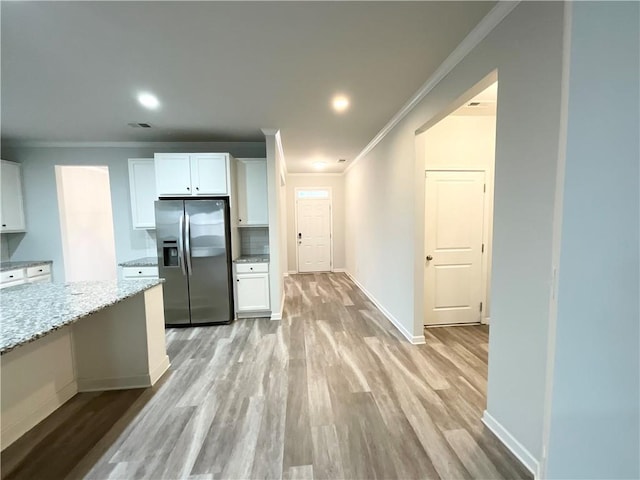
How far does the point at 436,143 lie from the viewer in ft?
10.6

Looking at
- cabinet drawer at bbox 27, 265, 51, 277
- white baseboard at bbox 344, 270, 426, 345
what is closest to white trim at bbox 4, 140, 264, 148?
cabinet drawer at bbox 27, 265, 51, 277

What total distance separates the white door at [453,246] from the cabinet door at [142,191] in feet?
12.3

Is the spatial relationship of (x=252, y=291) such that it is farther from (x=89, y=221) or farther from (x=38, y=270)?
(x=89, y=221)

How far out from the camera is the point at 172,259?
3.52 metres

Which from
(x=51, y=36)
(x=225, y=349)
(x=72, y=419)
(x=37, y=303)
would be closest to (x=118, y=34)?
(x=51, y=36)

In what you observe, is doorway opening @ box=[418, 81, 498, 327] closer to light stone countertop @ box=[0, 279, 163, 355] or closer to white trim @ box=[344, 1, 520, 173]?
white trim @ box=[344, 1, 520, 173]

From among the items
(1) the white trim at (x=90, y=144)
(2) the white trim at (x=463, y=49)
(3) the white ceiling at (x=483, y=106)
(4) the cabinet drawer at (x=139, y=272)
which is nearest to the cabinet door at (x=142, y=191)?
(1) the white trim at (x=90, y=144)

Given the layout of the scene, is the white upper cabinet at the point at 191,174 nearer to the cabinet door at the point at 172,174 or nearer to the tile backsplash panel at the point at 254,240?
the cabinet door at the point at 172,174

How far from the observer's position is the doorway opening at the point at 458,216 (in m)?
3.25

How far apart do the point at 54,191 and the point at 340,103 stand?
4324 millimetres

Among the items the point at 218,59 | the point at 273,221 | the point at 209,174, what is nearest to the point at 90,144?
the point at 209,174

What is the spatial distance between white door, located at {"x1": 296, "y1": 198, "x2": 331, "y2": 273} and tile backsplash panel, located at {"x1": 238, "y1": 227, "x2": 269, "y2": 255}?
8.48 feet

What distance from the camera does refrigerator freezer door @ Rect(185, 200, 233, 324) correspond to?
3439mm

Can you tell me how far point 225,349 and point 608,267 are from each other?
306cm
